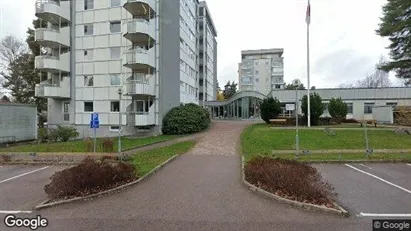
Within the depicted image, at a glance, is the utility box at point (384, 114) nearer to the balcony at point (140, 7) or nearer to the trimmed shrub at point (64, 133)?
the balcony at point (140, 7)

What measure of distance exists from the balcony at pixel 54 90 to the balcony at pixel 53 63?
123cm

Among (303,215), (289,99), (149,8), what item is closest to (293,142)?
(303,215)

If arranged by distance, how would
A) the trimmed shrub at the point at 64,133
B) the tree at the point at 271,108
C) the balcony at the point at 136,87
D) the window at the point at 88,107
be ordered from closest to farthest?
1. the trimmed shrub at the point at 64,133
2. the balcony at the point at 136,87
3. the window at the point at 88,107
4. the tree at the point at 271,108

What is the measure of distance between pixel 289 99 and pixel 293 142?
23711 millimetres

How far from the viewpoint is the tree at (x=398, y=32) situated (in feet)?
71.8

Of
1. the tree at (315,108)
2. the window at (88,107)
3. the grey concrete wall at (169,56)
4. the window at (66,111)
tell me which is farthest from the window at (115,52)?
the tree at (315,108)

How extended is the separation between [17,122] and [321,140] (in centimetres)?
2513

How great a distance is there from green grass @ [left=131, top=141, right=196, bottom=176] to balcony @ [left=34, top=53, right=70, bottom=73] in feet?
55.5

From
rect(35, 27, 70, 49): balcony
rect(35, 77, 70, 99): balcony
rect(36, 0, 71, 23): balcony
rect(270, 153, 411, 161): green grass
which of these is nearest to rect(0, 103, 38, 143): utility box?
rect(35, 77, 70, 99): balcony

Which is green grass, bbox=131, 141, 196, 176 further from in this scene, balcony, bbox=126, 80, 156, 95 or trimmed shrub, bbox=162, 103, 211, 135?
balcony, bbox=126, 80, 156, 95

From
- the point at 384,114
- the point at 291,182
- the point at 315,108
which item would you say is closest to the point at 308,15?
the point at 315,108

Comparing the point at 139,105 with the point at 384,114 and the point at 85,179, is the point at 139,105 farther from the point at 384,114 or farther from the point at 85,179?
the point at 384,114

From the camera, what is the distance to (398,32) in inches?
912

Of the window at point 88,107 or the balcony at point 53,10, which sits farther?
the window at point 88,107
